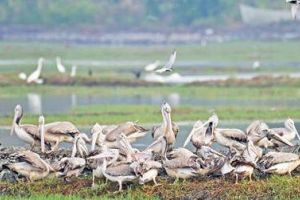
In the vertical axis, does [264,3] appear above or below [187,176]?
below

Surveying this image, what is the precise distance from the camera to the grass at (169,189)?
13.4 m

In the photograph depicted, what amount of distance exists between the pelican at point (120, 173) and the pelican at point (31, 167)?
816 mm

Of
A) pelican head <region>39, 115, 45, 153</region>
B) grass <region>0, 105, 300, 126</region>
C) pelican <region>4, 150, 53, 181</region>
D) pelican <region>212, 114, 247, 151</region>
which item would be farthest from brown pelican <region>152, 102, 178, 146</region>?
grass <region>0, 105, 300, 126</region>

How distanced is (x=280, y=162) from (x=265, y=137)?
162 cm

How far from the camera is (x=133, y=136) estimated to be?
1614 cm

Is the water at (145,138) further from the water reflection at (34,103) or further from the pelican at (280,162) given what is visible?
the water reflection at (34,103)

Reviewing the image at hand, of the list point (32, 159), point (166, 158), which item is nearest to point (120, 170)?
point (166, 158)

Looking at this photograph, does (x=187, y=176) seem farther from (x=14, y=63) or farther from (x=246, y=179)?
(x=14, y=63)

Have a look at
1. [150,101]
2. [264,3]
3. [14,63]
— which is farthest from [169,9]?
[150,101]

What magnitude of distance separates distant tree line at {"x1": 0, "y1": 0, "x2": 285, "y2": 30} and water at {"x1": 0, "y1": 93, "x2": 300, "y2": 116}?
4131 cm

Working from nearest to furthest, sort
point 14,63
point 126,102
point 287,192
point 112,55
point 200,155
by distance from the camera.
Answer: point 287,192
point 200,155
point 126,102
point 14,63
point 112,55

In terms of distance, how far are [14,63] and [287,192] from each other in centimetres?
3514

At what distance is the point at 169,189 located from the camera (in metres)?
13.7

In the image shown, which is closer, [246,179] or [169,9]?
[246,179]
